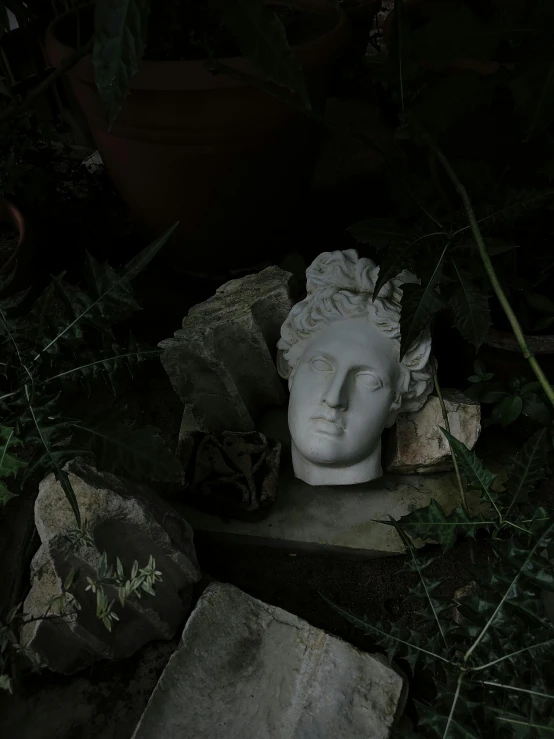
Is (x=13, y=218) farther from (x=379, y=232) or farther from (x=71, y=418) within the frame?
(x=379, y=232)

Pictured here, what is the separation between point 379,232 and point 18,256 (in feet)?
3.62

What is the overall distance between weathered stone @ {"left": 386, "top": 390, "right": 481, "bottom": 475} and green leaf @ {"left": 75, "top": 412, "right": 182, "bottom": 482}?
67 centimetres

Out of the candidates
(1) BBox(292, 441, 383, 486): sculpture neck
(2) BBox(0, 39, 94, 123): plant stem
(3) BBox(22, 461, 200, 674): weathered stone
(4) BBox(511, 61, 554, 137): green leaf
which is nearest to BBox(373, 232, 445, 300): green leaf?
(4) BBox(511, 61, 554, 137): green leaf

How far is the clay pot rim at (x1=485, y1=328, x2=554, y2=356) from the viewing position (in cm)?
137

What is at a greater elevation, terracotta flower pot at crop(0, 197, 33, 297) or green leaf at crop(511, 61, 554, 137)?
green leaf at crop(511, 61, 554, 137)

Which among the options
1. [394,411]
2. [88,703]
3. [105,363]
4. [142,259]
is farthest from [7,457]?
[394,411]

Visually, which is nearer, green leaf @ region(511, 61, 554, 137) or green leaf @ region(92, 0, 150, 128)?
green leaf @ region(92, 0, 150, 128)

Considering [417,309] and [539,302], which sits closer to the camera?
[417,309]

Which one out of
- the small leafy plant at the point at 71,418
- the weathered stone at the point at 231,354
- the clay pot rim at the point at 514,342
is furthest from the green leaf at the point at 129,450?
the clay pot rim at the point at 514,342

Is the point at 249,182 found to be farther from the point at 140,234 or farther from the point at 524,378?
the point at 524,378

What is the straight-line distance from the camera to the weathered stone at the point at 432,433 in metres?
1.47

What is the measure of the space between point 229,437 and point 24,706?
0.75 metres

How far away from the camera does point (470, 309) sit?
126cm

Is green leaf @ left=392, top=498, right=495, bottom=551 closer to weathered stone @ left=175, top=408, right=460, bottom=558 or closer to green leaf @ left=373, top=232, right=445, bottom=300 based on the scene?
weathered stone @ left=175, top=408, right=460, bottom=558
